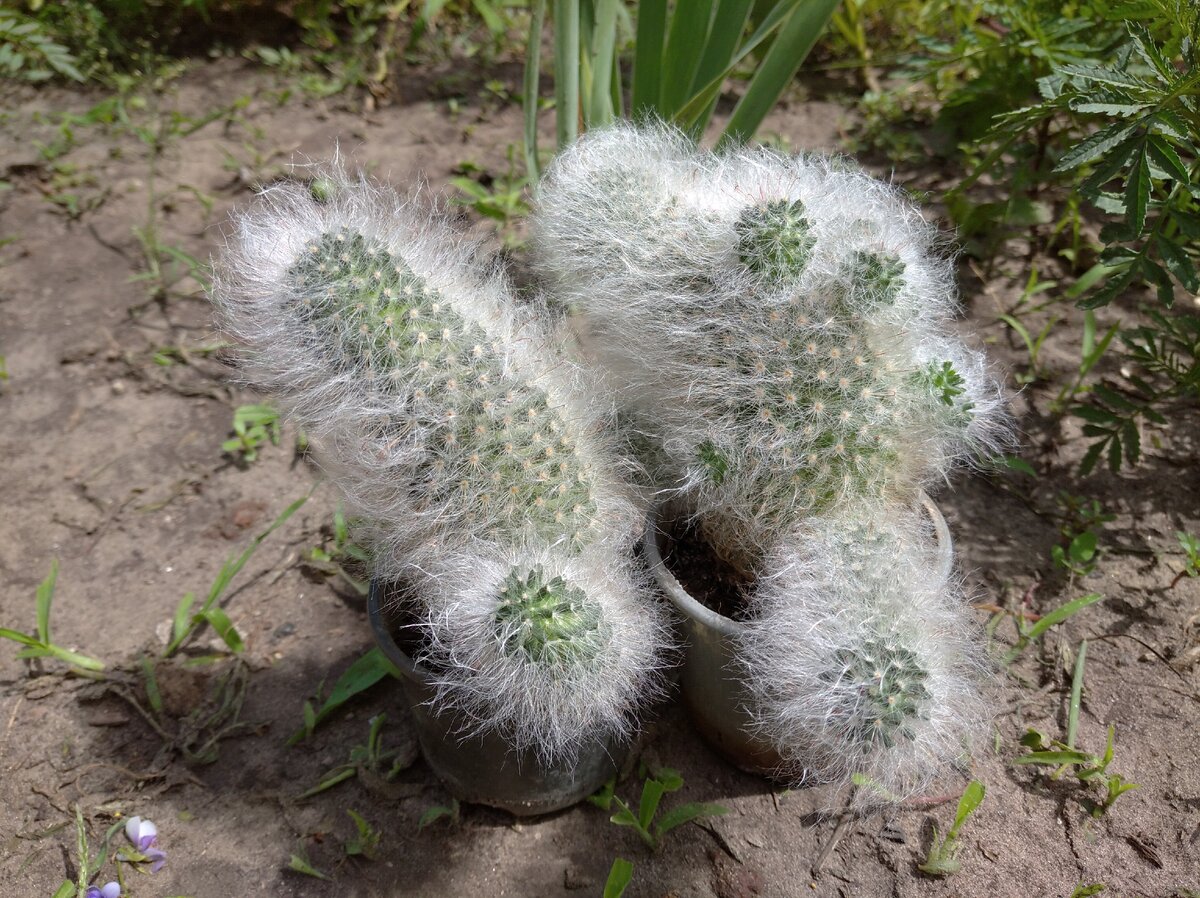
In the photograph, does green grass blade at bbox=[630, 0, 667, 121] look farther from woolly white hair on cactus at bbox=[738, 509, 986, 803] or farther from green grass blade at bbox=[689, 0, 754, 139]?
woolly white hair on cactus at bbox=[738, 509, 986, 803]

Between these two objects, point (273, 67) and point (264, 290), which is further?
point (273, 67)

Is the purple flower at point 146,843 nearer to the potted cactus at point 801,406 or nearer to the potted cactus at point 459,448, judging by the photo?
the potted cactus at point 459,448

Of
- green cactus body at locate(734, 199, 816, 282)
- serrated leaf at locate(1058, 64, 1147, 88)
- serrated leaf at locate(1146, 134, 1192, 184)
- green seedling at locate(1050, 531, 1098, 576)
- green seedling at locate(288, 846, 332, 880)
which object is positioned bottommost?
green seedling at locate(288, 846, 332, 880)

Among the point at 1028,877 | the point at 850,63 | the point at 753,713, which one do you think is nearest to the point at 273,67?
the point at 850,63

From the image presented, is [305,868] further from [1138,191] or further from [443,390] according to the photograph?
[1138,191]

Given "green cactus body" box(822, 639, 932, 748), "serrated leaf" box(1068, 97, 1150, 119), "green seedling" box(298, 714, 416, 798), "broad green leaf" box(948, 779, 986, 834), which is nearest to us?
"green cactus body" box(822, 639, 932, 748)

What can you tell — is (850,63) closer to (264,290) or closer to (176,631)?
(264,290)

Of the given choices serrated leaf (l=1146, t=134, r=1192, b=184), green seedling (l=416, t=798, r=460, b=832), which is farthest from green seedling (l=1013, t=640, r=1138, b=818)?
green seedling (l=416, t=798, r=460, b=832)

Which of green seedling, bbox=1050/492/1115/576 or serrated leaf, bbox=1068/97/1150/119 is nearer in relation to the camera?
serrated leaf, bbox=1068/97/1150/119
